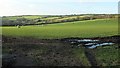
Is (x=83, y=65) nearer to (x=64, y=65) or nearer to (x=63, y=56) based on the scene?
(x=64, y=65)

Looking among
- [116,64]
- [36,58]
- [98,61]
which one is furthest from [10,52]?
[116,64]

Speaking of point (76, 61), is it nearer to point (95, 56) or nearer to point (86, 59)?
point (86, 59)

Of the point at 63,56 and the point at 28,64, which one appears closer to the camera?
the point at 28,64

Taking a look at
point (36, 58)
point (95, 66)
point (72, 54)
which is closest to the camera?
point (95, 66)

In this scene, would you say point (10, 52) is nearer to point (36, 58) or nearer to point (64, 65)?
point (36, 58)

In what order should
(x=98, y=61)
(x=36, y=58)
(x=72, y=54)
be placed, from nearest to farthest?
(x=98, y=61)
(x=36, y=58)
(x=72, y=54)

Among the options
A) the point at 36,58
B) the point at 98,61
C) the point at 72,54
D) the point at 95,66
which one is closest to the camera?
the point at 95,66

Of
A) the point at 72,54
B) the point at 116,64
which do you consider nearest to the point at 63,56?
the point at 72,54

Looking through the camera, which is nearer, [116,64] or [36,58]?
[116,64]

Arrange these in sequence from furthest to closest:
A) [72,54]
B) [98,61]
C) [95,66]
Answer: [72,54] < [98,61] < [95,66]
